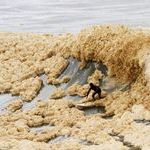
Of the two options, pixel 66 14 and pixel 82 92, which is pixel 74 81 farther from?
pixel 66 14

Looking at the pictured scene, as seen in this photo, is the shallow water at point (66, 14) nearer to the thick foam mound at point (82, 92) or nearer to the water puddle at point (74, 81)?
the thick foam mound at point (82, 92)

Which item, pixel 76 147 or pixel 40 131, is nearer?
pixel 76 147

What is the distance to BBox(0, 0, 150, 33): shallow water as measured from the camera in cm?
3712

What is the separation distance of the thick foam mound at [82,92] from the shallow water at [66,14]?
13.6 meters

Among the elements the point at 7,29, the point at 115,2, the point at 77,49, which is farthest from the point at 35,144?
the point at 115,2

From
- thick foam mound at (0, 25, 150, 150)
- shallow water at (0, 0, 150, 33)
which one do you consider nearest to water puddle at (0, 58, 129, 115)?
thick foam mound at (0, 25, 150, 150)

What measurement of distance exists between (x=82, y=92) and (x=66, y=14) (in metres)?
25.6

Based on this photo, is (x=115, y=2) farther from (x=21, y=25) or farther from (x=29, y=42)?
(x=29, y=42)

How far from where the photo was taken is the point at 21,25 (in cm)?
3872

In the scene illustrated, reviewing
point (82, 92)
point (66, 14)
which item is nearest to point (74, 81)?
point (82, 92)

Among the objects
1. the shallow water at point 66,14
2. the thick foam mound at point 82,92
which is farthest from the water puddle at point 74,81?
the shallow water at point 66,14

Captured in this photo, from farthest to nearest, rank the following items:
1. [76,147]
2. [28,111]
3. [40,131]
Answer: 1. [28,111]
2. [40,131]
3. [76,147]

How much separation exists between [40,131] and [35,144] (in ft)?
4.91

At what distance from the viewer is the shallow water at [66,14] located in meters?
37.1
